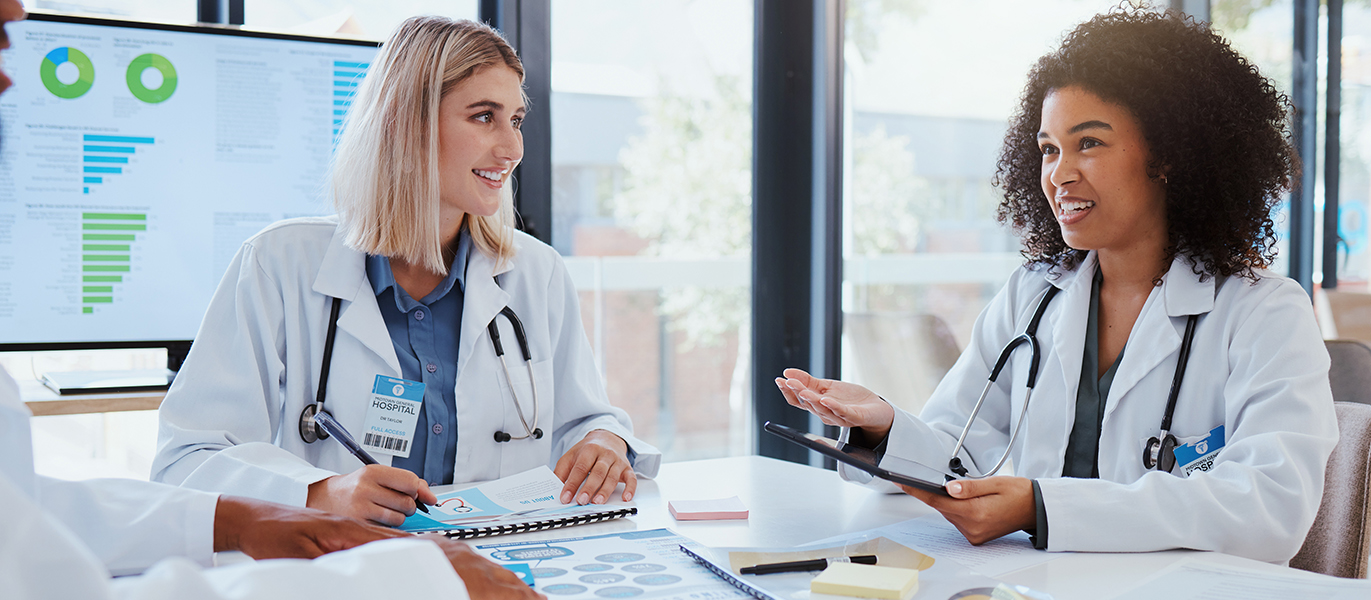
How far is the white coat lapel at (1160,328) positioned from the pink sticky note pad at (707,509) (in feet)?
2.08

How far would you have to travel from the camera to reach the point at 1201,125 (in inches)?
62.3

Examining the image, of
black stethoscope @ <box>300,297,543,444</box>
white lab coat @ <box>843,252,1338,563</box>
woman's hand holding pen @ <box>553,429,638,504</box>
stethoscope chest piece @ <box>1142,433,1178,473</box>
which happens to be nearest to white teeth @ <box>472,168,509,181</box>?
black stethoscope @ <box>300,297,543,444</box>

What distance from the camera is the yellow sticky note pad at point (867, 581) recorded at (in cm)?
94

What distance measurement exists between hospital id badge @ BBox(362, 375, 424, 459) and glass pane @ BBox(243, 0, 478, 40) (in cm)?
112

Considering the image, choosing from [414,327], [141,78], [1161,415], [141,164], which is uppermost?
[141,78]

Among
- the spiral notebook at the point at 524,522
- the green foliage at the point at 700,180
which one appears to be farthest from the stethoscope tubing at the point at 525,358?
the green foliage at the point at 700,180

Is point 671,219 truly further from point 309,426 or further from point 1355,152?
point 1355,152

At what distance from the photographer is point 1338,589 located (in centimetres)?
102

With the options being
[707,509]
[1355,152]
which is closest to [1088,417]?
[707,509]

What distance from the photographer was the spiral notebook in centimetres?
118

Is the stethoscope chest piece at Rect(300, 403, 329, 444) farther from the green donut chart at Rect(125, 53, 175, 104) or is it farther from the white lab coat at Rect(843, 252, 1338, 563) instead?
the green donut chart at Rect(125, 53, 175, 104)

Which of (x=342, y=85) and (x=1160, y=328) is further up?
(x=342, y=85)

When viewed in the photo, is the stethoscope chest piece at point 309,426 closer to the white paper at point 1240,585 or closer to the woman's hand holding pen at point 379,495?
the woman's hand holding pen at point 379,495

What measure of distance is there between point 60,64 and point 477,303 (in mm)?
1197
